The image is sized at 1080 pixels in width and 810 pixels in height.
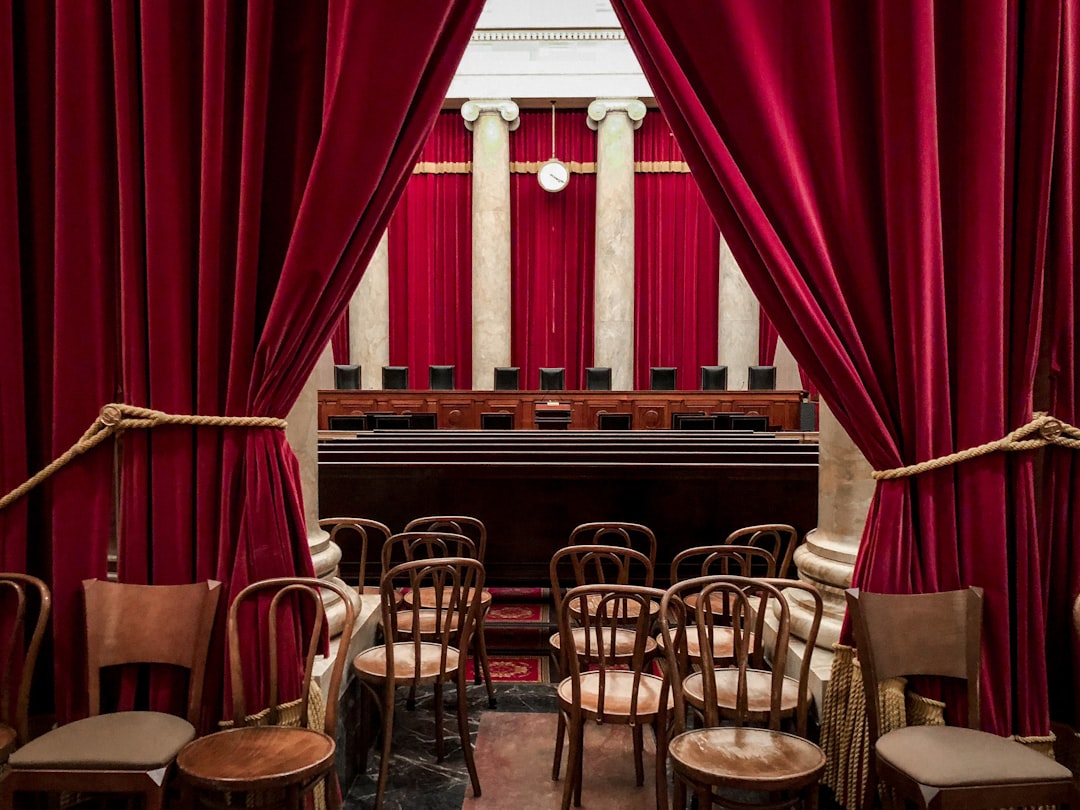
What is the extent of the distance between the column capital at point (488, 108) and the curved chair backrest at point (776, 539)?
7.28m

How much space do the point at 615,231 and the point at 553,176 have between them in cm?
115

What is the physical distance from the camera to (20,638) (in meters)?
2.13

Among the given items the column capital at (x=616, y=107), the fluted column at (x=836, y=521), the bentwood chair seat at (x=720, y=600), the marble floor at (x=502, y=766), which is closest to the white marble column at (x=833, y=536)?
the fluted column at (x=836, y=521)

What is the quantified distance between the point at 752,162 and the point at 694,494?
2263mm

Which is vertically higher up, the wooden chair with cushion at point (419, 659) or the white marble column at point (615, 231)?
the white marble column at point (615, 231)

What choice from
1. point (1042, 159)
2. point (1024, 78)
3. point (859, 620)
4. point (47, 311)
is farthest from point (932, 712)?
point (47, 311)

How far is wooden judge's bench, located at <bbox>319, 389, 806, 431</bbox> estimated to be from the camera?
28.6ft

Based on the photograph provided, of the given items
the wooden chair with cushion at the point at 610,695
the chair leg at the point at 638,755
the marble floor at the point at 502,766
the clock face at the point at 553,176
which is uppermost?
the clock face at the point at 553,176

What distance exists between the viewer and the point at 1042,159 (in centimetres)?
Answer: 206

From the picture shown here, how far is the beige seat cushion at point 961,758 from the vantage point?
1.71 meters

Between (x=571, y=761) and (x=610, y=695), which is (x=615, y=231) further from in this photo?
(x=571, y=761)

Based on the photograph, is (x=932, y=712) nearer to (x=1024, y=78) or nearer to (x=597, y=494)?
(x=1024, y=78)

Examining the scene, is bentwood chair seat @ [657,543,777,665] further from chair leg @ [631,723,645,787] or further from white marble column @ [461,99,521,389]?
white marble column @ [461,99,521,389]

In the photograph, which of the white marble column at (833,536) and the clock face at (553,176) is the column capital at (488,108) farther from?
the white marble column at (833,536)
